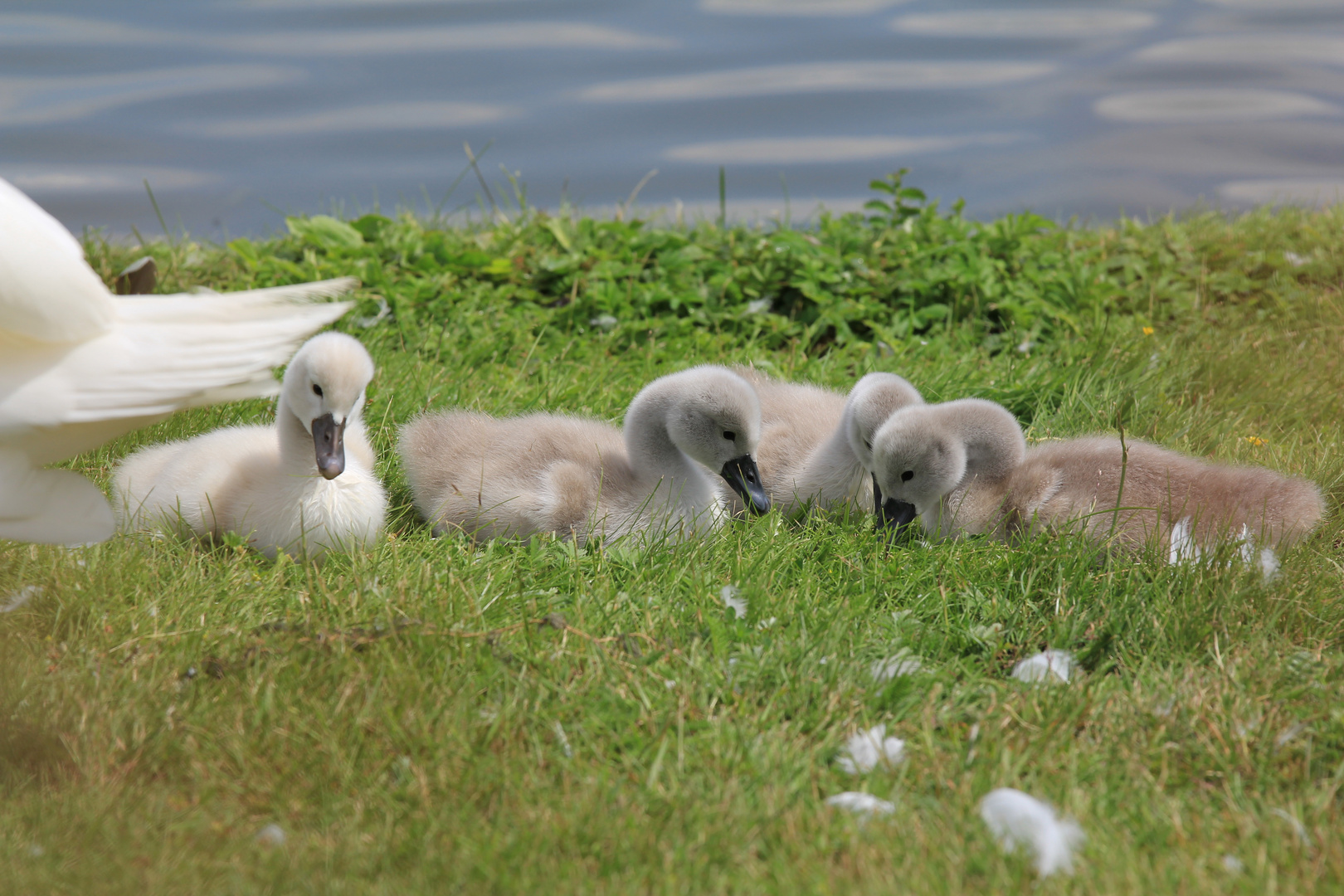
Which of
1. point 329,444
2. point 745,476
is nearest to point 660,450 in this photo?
point 745,476

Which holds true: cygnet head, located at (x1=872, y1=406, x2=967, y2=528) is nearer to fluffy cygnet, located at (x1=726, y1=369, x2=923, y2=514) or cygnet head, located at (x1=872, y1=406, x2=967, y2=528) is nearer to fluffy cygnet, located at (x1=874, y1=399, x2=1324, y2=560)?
fluffy cygnet, located at (x1=874, y1=399, x2=1324, y2=560)

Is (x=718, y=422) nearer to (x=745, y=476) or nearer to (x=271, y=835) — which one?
(x=745, y=476)

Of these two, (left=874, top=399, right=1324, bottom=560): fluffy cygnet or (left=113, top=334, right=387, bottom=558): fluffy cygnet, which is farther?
(left=874, top=399, right=1324, bottom=560): fluffy cygnet

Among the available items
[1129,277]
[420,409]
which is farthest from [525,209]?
[1129,277]

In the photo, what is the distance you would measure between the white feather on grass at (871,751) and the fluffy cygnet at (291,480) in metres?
1.57

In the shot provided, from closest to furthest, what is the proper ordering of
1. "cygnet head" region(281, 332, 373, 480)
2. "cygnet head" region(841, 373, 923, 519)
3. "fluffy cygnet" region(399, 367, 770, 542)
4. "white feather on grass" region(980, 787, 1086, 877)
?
"white feather on grass" region(980, 787, 1086, 877) < "cygnet head" region(281, 332, 373, 480) < "fluffy cygnet" region(399, 367, 770, 542) < "cygnet head" region(841, 373, 923, 519)

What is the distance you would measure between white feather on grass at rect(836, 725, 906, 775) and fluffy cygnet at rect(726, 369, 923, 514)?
1420 millimetres

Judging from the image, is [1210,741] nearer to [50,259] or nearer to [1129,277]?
[50,259]

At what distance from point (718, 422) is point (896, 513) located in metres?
0.67

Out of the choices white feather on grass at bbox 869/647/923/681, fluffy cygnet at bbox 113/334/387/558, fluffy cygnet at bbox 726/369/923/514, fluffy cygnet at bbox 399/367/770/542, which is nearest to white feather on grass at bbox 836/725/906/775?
white feather on grass at bbox 869/647/923/681

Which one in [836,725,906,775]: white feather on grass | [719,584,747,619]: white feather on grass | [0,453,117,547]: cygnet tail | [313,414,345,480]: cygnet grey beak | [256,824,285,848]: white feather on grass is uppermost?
[0,453,117,547]: cygnet tail

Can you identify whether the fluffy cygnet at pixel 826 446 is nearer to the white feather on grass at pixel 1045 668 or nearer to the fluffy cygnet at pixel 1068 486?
the fluffy cygnet at pixel 1068 486

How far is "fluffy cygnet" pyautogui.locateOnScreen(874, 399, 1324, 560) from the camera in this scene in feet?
11.0

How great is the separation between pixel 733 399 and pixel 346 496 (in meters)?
1.23
